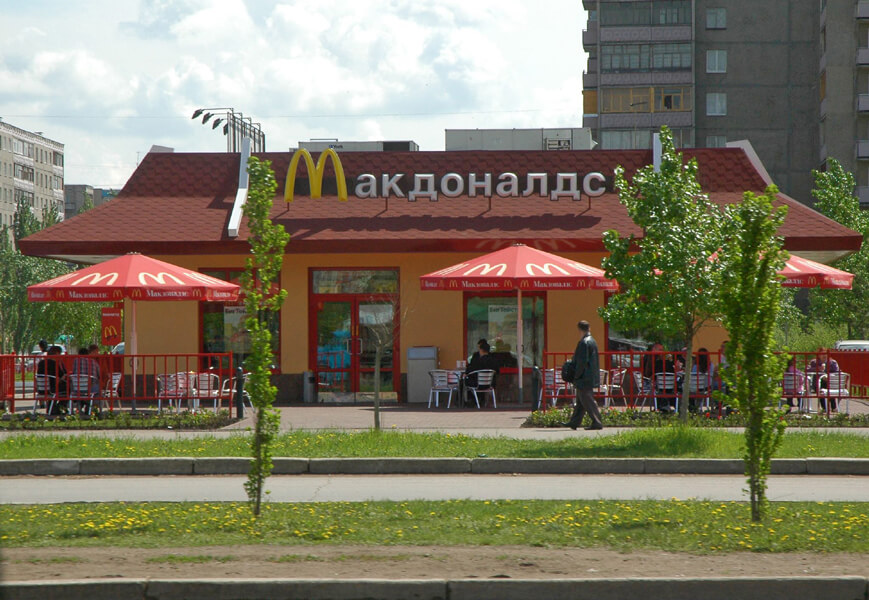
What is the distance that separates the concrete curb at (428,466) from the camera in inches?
533

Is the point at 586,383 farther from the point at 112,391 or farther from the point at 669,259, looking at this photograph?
the point at 112,391

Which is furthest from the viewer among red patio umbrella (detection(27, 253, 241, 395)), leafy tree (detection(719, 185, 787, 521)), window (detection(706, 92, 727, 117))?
window (detection(706, 92, 727, 117))

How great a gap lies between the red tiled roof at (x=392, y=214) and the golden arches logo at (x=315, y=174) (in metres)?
0.31

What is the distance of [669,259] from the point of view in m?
17.0

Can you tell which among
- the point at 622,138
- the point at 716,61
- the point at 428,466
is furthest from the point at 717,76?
the point at 428,466

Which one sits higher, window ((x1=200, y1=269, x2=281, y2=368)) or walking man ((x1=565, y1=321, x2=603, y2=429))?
window ((x1=200, y1=269, x2=281, y2=368))

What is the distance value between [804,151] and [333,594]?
242ft

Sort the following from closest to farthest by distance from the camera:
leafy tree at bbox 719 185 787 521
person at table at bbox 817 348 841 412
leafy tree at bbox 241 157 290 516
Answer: leafy tree at bbox 719 185 787 521
leafy tree at bbox 241 157 290 516
person at table at bbox 817 348 841 412

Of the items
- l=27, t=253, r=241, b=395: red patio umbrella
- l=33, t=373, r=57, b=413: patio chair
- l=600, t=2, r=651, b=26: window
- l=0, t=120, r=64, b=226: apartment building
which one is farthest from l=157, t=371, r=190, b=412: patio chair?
l=0, t=120, r=64, b=226: apartment building

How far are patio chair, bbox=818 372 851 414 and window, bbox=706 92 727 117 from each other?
59.7 meters

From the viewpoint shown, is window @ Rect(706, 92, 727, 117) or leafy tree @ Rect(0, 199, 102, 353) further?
window @ Rect(706, 92, 727, 117)

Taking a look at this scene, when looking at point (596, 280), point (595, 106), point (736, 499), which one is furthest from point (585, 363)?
point (595, 106)

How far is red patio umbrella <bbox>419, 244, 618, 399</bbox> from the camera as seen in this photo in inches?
795

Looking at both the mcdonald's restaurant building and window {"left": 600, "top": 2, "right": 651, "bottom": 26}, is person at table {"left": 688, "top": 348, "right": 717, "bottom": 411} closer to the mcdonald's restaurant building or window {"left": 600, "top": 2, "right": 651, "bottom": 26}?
the mcdonald's restaurant building
